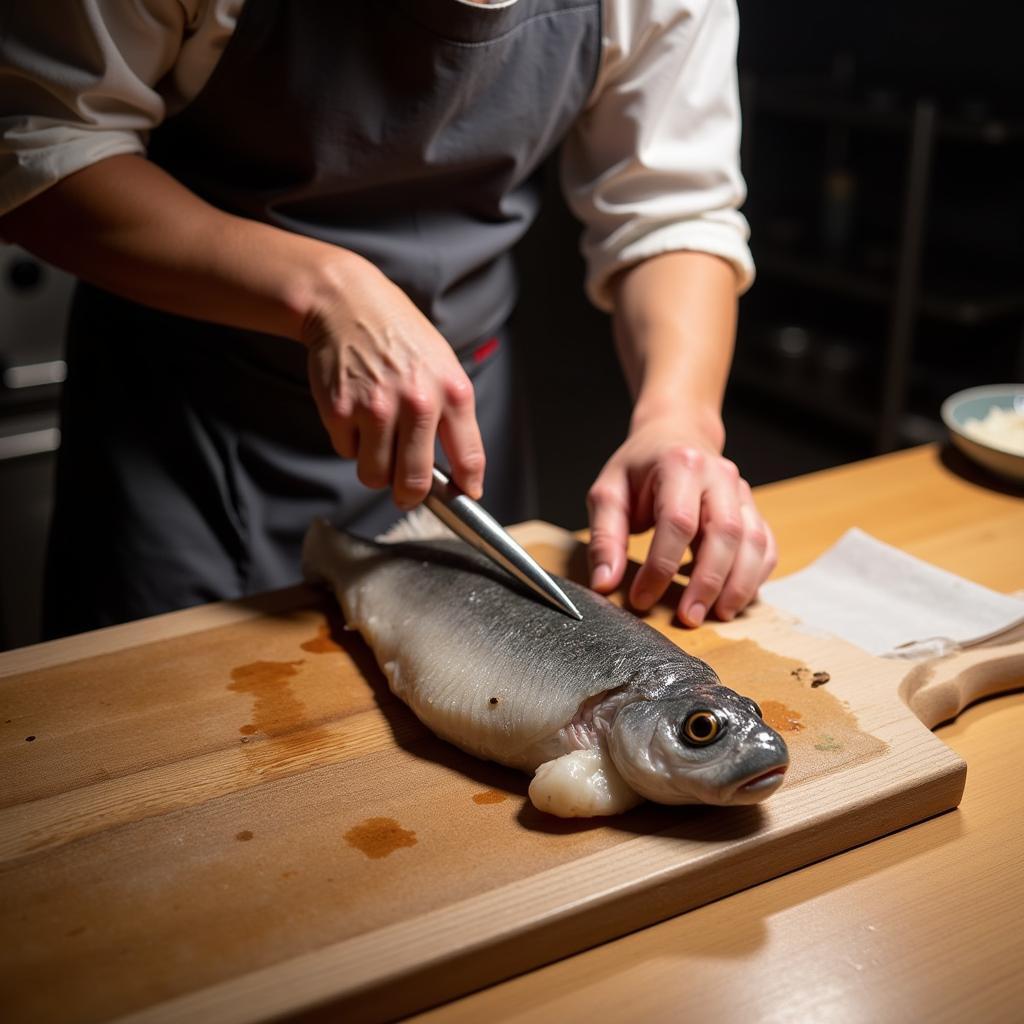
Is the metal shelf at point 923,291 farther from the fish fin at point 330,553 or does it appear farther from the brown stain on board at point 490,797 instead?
the brown stain on board at point 490,797

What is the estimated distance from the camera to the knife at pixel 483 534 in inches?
48.8

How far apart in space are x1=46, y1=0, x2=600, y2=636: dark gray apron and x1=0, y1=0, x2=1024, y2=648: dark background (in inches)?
72.4

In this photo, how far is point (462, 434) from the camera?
4.07 feet

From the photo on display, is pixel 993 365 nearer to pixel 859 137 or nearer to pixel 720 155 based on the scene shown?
pixel 859 137

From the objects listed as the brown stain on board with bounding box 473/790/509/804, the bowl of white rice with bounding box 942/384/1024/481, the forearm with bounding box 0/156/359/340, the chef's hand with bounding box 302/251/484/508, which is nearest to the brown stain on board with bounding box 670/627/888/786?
the brown stain on board with bounding box 473/790/509/804

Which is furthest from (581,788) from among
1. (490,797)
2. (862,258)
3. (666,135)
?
(862,258)

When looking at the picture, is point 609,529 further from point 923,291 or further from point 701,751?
point 923,291

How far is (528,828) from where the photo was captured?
96 centimetres

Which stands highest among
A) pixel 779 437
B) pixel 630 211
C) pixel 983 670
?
pixel 630 211

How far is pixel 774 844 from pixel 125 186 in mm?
990

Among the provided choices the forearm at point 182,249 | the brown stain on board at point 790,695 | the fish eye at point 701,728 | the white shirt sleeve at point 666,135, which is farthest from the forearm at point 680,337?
the fish eye at point 701,728

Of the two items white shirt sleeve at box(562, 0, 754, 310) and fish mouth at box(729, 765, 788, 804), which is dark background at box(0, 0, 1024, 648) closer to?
white shirt sleeve at box(562, 0, 754, 310)

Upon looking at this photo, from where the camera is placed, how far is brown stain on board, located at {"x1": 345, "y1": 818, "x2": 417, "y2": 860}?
3.05 feet

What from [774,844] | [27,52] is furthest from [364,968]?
[27,52]
